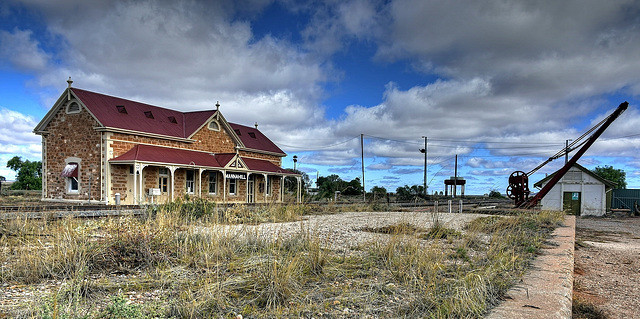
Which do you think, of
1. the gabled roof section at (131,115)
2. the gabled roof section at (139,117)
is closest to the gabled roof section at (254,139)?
the gabled roof section at (139,117)

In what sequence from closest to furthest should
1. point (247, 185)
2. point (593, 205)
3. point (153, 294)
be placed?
point (153, 294), point (593, 205), point (247, 185)

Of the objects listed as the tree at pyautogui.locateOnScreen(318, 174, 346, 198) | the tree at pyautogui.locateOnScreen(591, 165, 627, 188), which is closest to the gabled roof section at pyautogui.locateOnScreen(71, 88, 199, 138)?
the tree at pyautogui.locateOnScreen(318, 174, 346, 198)

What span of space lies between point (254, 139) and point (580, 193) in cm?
2428

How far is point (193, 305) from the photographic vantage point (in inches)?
135

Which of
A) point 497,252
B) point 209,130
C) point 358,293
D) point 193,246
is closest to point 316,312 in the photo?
point 358,293

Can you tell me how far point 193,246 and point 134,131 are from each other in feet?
65.1

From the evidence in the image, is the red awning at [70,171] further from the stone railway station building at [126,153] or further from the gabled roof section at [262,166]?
A: the gabled roof section at [262,166]

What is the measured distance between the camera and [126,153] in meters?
23.2

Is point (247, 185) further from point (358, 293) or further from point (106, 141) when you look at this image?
point (358, 293)

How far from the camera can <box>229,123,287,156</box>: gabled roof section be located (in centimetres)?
3349

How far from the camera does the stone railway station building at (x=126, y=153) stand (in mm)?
22641

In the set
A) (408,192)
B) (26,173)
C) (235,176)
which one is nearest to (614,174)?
(408,192)

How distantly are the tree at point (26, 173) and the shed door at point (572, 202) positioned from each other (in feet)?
160

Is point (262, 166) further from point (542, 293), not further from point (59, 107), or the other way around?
point (542, 293)
